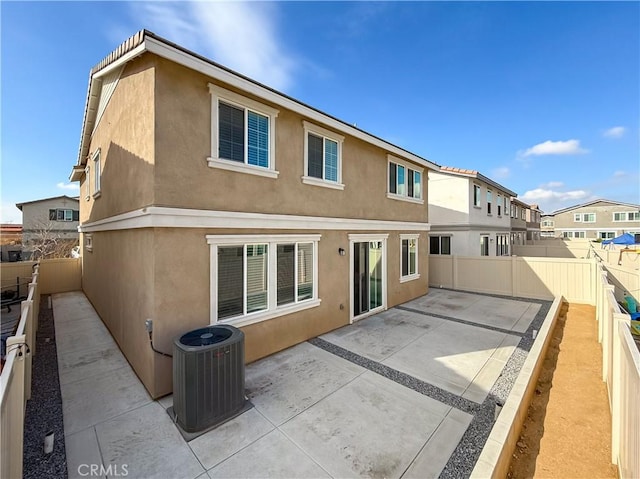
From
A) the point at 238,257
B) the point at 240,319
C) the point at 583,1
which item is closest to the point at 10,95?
the point at 238,257

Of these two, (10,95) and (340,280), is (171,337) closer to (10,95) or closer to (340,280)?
(340,280)

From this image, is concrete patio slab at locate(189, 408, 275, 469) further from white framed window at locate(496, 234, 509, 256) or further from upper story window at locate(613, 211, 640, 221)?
upper story window at locate(613, 211, 640, 221)

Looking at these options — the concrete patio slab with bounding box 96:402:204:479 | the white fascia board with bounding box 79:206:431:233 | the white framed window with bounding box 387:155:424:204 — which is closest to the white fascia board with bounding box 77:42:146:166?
the white fascia board with bounding box 79:206:431:233

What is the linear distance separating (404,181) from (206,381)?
1038 centimetres

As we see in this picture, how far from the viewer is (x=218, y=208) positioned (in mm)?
5738

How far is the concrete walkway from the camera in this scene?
362 cm

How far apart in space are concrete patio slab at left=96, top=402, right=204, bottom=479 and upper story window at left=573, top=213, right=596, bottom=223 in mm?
59425

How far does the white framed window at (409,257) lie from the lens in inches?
457

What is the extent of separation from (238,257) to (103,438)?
3.53 m

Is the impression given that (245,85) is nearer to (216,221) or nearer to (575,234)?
(216,221)

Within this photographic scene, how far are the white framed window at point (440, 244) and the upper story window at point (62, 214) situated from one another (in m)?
38.5

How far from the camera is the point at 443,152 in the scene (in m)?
24.0

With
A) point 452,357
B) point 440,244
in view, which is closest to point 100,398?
point 452,357

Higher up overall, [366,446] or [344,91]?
[344,91]
